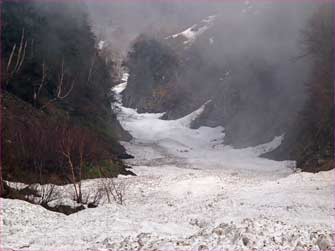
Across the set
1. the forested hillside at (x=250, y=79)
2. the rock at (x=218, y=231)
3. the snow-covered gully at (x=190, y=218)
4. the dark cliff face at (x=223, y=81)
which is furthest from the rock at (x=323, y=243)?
the dark cliff face at (x=223, y=81)

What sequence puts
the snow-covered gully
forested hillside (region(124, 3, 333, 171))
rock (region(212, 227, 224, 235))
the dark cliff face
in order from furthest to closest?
the dark cliff face < forested hillside (region(124, 3, 333, 171)) < rock (region(212, 227, 224, 235)) < the snow-covered gully

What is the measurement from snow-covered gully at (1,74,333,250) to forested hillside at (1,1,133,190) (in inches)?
104

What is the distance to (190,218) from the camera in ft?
50.1

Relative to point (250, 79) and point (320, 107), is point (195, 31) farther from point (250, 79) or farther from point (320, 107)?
point (320, 107)

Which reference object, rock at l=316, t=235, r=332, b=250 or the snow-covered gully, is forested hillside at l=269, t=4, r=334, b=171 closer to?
the snow-covered gully

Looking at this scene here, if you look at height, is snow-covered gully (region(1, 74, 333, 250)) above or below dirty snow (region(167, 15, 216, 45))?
below

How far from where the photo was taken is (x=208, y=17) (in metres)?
126

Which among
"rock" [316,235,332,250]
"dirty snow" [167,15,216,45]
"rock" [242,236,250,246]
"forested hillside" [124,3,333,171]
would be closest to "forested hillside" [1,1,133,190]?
"rock" [242,236,250,246]

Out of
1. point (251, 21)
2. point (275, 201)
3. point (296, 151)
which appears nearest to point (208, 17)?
point (251, 21)

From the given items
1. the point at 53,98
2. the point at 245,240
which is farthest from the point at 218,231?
the point at 53,98

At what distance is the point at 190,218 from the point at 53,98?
92.7 ft

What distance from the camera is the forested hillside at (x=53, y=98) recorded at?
24344mm

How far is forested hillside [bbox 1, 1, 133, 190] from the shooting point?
24344 mm

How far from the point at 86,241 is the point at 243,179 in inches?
743
